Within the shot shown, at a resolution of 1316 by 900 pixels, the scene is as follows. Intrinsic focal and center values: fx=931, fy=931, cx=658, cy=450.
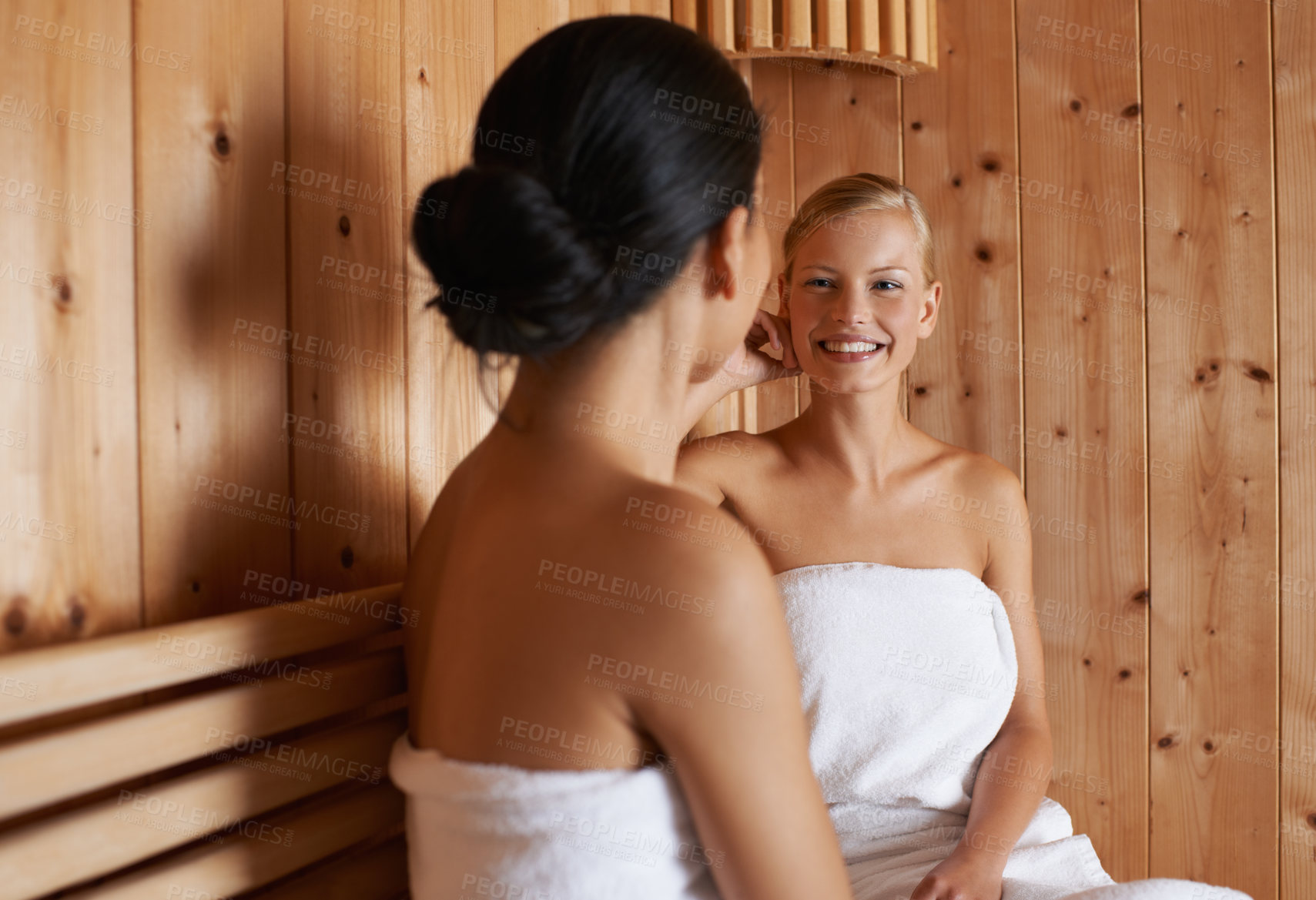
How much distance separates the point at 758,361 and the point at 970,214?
1.76ft

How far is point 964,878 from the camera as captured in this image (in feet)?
3.39

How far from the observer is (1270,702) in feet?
4.88

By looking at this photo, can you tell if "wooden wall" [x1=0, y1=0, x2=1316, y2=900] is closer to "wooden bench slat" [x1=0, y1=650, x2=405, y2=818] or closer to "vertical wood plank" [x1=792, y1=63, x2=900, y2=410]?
"vertical wood plank" [x1=792, y1=63, x2=900, y2=410]

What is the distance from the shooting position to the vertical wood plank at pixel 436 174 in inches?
40.9

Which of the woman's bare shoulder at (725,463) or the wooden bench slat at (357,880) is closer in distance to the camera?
the wooden bench slat at (357,880)

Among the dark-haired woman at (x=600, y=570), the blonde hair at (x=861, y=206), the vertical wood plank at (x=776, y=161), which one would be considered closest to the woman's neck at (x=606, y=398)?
the dark-haired woman at (x=600, y=570)

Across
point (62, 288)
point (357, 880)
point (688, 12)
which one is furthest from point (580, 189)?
point (688, 12)

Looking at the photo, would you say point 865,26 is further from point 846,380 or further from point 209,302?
point 209,302

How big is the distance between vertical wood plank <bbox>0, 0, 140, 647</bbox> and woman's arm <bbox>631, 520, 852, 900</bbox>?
0.43 meters

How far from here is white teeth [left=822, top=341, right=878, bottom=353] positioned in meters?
1.31

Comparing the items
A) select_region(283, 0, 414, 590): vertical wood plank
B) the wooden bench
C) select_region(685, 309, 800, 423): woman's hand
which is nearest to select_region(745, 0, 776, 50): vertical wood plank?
select_region(685, 309, 800, 423): woman's hand

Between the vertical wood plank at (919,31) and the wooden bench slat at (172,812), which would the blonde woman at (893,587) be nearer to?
the vertical wood plank at (919,31)

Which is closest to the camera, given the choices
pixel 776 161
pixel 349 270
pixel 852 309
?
pixel 349 270

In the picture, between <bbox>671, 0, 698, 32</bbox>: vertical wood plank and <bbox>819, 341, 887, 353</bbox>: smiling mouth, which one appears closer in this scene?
<bbox>819, 341, 887, 353</bbox>: smiling mouth
